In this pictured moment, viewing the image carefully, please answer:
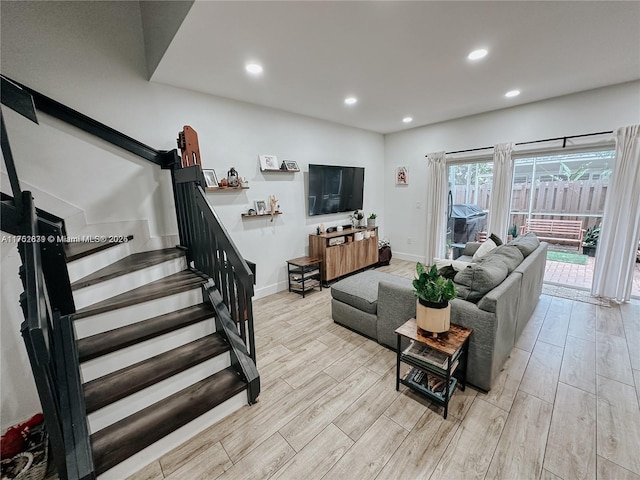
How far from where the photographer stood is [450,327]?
77.0 inches

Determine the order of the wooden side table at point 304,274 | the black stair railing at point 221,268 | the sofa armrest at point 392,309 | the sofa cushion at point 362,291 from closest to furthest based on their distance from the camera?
1. the black stair railing at point 221,268
2. the sofa armrest at point 392,309
3. the sofa cushion at point 362,291
4. the wooden side table at point 304,274

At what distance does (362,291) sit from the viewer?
281cm

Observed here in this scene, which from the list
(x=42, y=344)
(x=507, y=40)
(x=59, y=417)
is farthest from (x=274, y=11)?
(x=59, y=417)

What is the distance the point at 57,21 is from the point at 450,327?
400 cm

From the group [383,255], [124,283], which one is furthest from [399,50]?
[383,255]

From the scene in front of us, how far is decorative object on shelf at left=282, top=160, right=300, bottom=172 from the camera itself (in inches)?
154

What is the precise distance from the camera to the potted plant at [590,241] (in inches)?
155

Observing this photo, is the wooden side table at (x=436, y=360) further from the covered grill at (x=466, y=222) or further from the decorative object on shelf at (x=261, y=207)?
the covered grill at (x=466, y=222)

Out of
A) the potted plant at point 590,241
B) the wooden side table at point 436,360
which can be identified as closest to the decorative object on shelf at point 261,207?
the wooden side table at point 436,360

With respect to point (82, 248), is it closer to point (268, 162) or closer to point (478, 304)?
point (268, 162)

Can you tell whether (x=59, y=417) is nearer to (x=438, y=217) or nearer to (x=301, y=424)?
(x=301, y=424)

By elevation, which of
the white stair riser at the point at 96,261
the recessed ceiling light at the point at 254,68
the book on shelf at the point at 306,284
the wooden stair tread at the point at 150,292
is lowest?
the book on shelf at the point at 306,284

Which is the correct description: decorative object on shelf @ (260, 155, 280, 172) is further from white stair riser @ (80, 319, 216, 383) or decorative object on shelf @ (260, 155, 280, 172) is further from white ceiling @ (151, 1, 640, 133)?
white stair riser @ (80, 319, 216, 383)

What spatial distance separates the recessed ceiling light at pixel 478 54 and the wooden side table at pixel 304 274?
2.94 m
